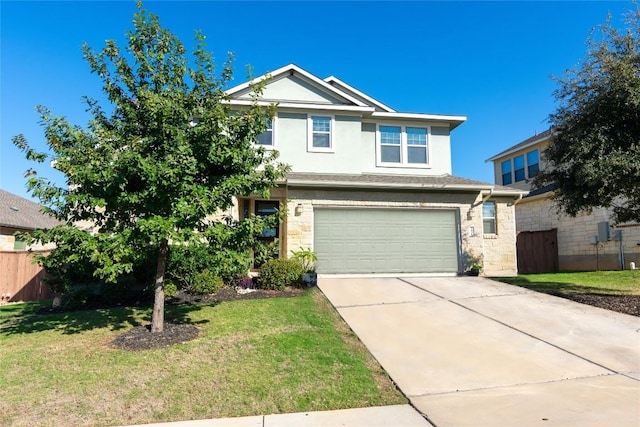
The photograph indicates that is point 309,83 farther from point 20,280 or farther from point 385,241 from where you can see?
point 20,280

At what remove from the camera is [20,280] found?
13.7 meters

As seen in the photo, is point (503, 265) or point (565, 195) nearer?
point (565, 195)

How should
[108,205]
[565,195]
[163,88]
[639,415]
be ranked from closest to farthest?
1. [639,415]
2. [108,205]
3. [163,88]
4. [565,195]

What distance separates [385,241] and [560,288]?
539cm

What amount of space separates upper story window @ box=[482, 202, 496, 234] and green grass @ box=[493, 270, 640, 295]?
2.91 metres

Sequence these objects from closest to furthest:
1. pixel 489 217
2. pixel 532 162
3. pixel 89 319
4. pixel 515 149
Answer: pixel 89 319 → pixel 489 217 → pixel 532 162 → pixel 515 149

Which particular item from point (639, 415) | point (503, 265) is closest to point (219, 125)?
point (639, 415)

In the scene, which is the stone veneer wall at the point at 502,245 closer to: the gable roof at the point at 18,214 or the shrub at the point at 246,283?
the shrub at the point at 246,283

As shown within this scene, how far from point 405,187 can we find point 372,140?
3077 mm

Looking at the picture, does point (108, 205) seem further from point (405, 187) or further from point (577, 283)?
point (577, 283)

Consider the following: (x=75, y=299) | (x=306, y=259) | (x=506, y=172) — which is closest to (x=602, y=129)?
(x=306, y=259)

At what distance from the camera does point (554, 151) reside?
11.1m

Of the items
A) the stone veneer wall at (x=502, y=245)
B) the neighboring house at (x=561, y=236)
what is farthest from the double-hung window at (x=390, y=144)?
the neighboring house at (x=561, y=236)

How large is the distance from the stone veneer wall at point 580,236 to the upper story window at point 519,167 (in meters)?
3.16
